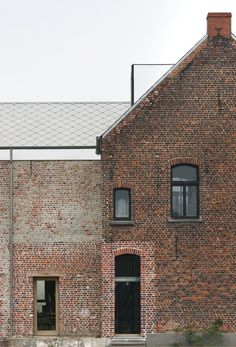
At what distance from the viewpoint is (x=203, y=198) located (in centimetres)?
2344

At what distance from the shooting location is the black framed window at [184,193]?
23594 millimetres

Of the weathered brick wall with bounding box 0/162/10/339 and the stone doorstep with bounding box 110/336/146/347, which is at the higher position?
the weathered brick wall with bounding box 0/162/10/339

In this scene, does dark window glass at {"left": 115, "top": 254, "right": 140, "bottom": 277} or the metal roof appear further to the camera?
the metal roof

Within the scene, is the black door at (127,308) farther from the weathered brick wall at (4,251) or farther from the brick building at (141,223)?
the weathered brick wall at (4,251)

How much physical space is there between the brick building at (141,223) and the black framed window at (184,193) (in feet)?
0.11

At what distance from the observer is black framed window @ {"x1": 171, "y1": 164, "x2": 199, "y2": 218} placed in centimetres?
2359

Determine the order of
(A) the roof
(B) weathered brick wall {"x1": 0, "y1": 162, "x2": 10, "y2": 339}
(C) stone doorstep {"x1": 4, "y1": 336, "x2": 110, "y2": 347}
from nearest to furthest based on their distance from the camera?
(C) stone doorstep {"x1": 4, "y1": 336, "x2": 110, "y2": 347}
(A) the roof
(B) weathered brick wall {"x1": 0, "y1": 162, "x2": 10, "y2": 339}

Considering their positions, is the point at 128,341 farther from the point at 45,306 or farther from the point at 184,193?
the point at 184,193

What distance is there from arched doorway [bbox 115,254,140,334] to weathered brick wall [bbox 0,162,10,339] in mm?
3977

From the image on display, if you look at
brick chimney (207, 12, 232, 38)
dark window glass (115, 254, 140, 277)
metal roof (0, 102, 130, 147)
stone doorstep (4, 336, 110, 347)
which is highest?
brick chimney (207, 12, 232, 38)

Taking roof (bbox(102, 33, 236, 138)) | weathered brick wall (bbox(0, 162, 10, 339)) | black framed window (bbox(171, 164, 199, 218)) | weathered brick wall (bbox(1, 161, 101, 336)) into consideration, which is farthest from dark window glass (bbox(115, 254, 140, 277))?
roof (bbox(102, 33, 236, 138))

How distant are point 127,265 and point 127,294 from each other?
998mm

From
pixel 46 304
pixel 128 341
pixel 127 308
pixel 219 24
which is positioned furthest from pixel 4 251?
pixel 219 24

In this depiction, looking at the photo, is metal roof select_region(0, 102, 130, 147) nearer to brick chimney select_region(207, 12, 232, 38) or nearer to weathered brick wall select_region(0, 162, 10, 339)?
weathered brick wall select_region(0, 162, 10, 339)
